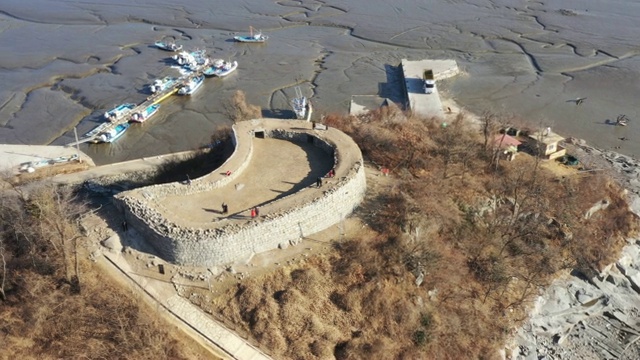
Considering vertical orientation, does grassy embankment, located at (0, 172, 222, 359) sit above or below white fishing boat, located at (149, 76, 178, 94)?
below

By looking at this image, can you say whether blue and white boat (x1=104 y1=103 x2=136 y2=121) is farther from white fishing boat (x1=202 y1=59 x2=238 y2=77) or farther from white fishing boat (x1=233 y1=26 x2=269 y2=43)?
white fishing boat (x1=233 y1=26 x2=269 y2=43)

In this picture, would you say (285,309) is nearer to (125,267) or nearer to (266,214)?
(266,214)

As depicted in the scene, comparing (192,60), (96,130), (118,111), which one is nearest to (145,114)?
(118,111)

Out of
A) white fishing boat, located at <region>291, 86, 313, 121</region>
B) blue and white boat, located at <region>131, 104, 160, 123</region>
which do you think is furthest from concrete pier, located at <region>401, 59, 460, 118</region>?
blue and white boat, located at <region>131, 104, 160, 123</region>

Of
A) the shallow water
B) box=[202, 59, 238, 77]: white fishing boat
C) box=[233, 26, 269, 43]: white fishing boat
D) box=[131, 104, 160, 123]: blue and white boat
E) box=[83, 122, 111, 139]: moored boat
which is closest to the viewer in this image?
box=[83, 122, 111, 139]: moored boat

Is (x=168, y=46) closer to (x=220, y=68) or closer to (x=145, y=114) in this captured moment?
(x=220, y=68)

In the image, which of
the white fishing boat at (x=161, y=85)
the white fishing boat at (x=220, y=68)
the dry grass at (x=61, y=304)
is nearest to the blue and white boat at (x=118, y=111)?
the white fishing boat at (x=161, y=85)

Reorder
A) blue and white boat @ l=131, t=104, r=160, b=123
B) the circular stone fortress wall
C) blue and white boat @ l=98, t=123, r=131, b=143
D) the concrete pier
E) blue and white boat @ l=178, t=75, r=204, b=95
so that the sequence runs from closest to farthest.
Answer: the circular stone fortress wall → blue and white boat @ l=98, t=123, r=131, b=143 → the concrete pier → blue and white boat @ l=131, t=104, r=160, b=123 → blue and white boat @ l=178, t=75, r=204, b=95
